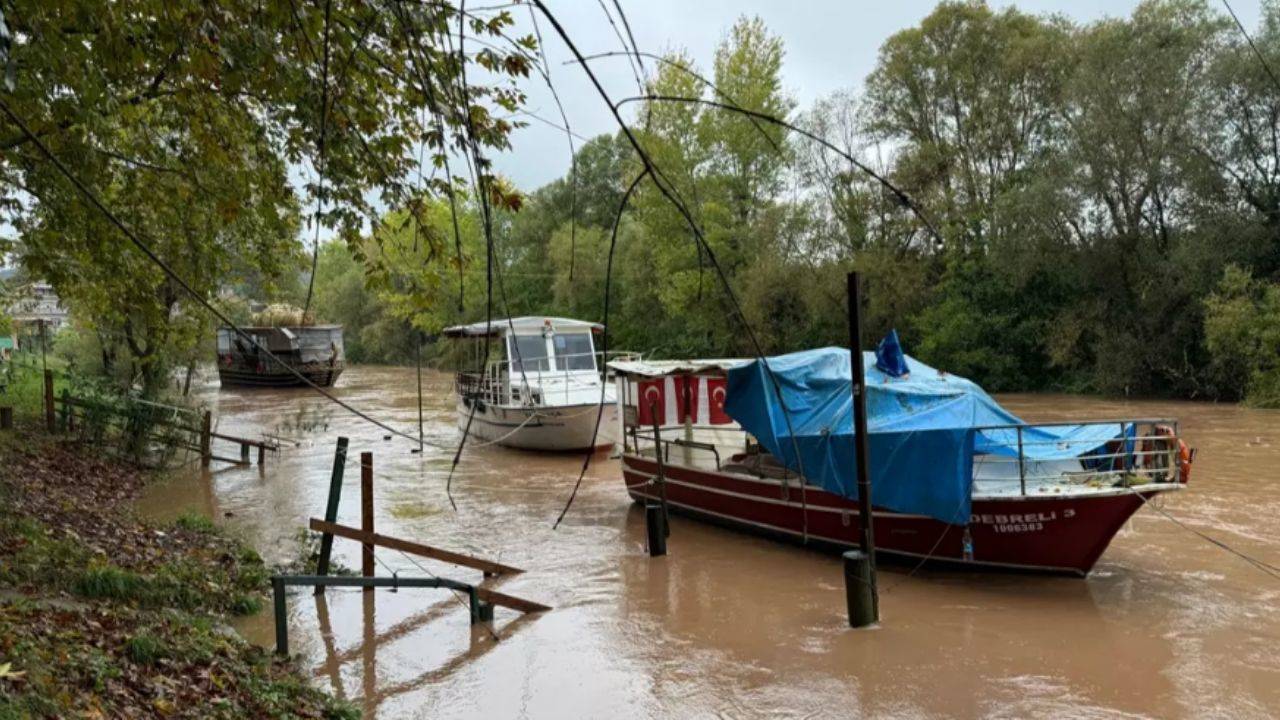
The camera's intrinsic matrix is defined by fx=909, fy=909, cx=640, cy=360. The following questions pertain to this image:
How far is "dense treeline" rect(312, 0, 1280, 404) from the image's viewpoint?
26.6m

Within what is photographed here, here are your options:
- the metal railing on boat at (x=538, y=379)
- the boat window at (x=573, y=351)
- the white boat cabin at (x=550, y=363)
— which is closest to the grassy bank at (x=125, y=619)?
the metal railing on boat at (x=538, y=379)

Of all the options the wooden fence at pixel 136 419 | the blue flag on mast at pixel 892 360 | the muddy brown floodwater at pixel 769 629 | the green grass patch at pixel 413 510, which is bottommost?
the muddy brown floodwater at pixel 769 629

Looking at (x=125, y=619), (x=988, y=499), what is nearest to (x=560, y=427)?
(x=988, y=499)

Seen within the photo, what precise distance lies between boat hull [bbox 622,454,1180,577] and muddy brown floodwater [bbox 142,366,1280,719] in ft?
1.00

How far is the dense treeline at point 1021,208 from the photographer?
2661cm

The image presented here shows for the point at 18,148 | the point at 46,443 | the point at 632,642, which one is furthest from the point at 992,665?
the point at 46,443

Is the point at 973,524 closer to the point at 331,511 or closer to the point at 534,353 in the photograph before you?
the point at 331,511

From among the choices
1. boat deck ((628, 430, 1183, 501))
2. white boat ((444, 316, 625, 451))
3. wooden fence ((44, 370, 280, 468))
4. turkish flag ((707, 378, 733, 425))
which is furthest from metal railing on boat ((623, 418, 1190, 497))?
wooden fence ((44, 370, 280, 468))

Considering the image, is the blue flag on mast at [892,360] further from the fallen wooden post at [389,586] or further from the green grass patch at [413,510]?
the green grass patch at [413,510]

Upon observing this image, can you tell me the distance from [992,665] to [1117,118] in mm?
25068

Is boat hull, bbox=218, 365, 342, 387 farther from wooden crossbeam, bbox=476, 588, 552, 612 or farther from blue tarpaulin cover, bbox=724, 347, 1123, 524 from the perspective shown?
wooden crossbeam, bbox=476, 588, 552, 612

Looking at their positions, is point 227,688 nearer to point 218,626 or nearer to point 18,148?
point 218,626

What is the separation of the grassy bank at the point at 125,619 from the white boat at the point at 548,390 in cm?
1016

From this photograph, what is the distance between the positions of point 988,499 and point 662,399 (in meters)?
5.62
